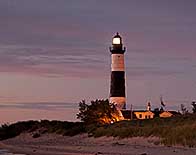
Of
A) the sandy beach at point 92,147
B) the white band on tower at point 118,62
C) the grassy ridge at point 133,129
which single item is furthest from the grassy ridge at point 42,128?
the white band on tower at point 118,62

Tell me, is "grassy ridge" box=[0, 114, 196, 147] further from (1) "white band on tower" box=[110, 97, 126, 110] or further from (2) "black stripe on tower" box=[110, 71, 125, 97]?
(2) "black stripe on tower" box=[110, 71, 125, 97]

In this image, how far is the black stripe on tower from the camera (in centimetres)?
6662

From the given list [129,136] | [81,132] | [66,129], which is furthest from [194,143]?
[66,129]

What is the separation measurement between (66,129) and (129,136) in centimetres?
A: 1562

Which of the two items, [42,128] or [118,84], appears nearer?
[42,128]

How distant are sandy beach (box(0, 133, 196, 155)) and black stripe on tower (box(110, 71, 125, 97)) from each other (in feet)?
40.3

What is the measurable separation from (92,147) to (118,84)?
30.3 metres

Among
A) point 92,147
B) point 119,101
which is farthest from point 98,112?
point 92,147

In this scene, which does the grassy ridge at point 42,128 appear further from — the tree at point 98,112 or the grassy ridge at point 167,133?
the grassy ridge at point 167,133

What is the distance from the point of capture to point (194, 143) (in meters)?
30.4

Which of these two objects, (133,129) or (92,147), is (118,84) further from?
(92,147)

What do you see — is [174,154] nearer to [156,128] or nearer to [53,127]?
[156,128]

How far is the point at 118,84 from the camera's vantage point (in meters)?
66.6

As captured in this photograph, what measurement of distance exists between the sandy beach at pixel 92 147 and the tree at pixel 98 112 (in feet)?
22.9
